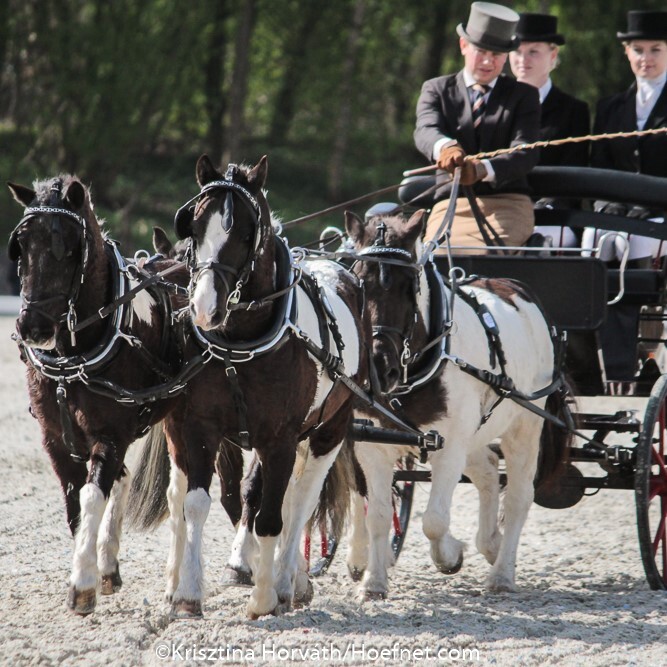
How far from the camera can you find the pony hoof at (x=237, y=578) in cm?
464

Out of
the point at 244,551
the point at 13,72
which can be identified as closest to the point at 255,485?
the point at 244,551

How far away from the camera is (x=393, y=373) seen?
475cm

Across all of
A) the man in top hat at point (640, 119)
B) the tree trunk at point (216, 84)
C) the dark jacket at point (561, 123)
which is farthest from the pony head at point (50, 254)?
the tree trunk at point (216, 84)

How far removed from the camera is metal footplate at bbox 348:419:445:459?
4.86 m

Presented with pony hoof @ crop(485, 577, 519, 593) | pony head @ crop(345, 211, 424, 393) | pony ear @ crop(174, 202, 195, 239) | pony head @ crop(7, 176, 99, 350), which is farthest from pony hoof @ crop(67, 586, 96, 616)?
pony hoof @ crop(485, 577, 519, 593)

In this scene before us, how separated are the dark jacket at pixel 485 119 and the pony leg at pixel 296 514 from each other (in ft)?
6.40

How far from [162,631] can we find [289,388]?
101 cm

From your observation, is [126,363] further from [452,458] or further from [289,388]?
[452,458]

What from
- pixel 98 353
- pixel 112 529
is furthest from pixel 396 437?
pixel 98 353

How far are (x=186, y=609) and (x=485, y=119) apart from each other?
10.8ft

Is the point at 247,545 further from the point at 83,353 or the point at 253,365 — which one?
the point at 83,353

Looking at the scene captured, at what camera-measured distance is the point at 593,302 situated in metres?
5.67

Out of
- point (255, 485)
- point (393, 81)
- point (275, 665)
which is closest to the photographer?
point (275, 665)

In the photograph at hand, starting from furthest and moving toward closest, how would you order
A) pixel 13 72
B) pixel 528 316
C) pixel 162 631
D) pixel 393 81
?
pixel 393 81 → pixel 13 72 → pixel 528 316 → pixel 162 631
